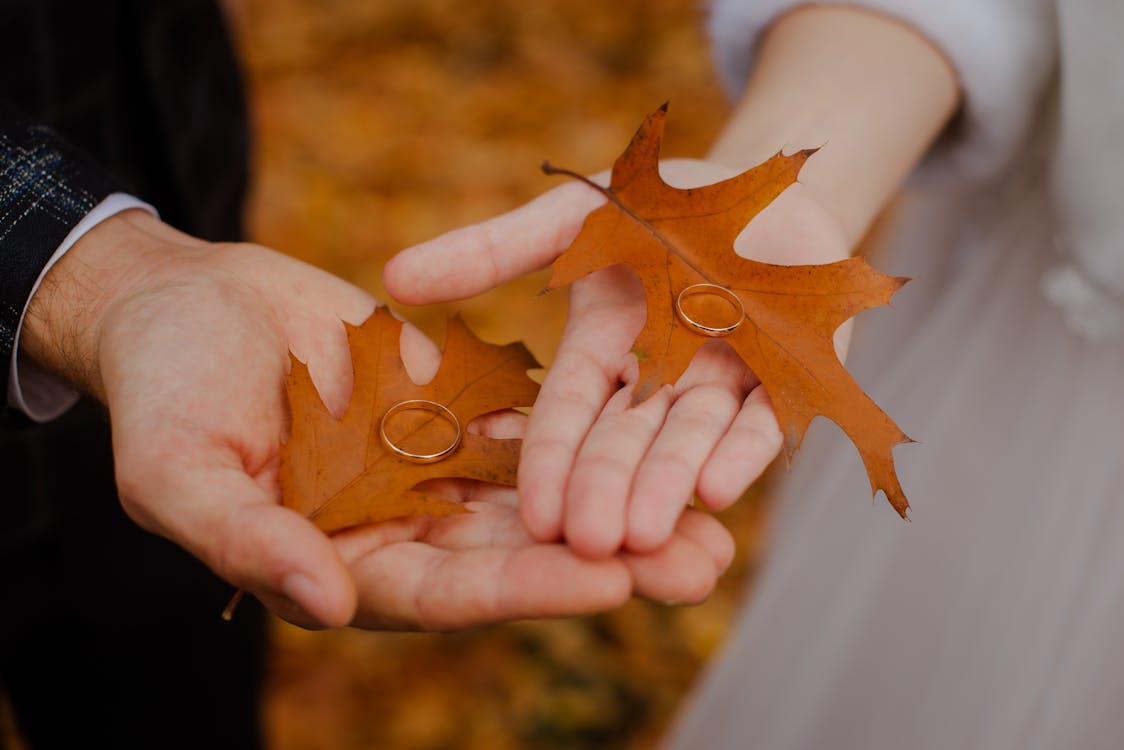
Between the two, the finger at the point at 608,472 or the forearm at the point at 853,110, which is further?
the forearm at the point at 853,110

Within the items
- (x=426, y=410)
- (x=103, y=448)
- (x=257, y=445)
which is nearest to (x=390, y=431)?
(x=426, y=410)

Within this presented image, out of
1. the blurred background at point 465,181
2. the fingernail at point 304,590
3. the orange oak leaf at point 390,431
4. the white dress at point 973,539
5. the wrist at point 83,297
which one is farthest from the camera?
the blurred background at point 465,181

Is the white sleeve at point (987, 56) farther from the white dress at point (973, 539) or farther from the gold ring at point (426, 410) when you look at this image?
the gold ring at point (426, 410)

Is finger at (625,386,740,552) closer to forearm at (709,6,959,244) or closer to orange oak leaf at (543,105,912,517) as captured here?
orange oak leaf at (543,105,912,517)

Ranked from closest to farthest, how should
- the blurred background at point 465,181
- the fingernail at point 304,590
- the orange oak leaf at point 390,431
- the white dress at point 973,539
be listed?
the fingernail at point 304,590 → the orange oak leaf at point 390,431 → the white dress at point 973,539 → the blurred background at point 465,181

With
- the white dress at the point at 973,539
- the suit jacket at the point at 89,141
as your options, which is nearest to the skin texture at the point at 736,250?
the white dress at the point at 973,539

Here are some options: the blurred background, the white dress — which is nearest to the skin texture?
the white dress

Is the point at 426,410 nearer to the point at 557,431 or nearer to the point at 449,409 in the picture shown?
the point at 449,409

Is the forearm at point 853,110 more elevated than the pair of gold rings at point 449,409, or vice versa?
the forearm at point 853,110
